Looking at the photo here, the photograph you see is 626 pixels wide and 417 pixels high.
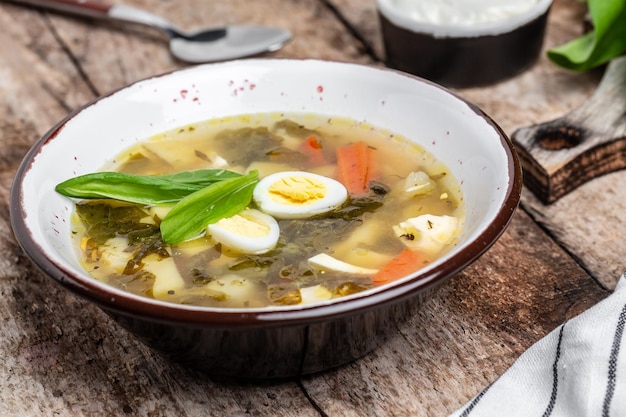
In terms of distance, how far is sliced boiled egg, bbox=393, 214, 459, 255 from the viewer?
6.48 feet

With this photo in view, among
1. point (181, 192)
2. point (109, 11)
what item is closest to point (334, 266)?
point (181, 192)

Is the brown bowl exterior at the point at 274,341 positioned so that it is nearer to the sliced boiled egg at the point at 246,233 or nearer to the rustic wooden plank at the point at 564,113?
the sliced boiled egg at the point at 246,233

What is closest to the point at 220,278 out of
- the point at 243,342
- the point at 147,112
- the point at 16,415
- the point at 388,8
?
the point at 243,342

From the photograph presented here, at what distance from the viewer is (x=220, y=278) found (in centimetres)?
192

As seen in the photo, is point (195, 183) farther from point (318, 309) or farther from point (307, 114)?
point (318, 309)

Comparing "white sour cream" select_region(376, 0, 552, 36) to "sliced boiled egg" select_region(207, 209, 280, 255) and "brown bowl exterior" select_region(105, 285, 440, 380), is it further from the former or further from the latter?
"brown bowl exterior" select_region(105, 285, 440, 380)

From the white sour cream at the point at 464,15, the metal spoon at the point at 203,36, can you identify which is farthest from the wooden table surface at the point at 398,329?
the metal spoon at the point at 203,36

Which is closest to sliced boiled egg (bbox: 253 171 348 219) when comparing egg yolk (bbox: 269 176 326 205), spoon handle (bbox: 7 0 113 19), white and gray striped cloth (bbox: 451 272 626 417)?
egg yolk (bbox: 269 176 326 205)

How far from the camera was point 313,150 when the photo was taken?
95.3 inches

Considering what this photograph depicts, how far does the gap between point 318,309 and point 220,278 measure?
41cm

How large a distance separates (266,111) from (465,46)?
0.81 m

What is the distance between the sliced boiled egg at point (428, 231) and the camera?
1.98 metres

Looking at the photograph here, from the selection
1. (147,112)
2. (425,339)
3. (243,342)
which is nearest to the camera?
(243,342)

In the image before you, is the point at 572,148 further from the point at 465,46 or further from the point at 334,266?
the point at 334,266
